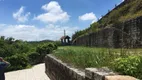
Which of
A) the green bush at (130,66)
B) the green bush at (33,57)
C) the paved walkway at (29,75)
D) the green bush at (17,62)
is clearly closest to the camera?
the green bush at (130,66)

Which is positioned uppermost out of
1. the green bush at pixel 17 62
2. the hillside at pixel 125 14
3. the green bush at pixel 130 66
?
the hillside at pixel 125 14

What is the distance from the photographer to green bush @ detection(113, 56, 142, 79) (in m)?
4.93

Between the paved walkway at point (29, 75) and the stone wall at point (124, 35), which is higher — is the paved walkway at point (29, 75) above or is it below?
below

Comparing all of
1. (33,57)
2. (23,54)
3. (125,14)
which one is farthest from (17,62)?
(125,14)

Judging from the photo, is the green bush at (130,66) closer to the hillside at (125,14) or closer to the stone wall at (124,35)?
the stone wall at (124,35)

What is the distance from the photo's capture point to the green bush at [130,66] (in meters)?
4.93

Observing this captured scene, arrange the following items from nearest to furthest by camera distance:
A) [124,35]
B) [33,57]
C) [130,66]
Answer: [130,66], [124,35], [33,57]

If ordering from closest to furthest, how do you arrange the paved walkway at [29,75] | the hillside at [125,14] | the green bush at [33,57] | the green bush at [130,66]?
the green bush at [130,66] → the paved walkway at [29,75] → the hillside at [125,14] → the green bush at [33,57]

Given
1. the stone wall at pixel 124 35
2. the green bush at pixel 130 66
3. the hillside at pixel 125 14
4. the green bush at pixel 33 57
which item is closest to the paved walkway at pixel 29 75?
the stone wall at pixel 124 35

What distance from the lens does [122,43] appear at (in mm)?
18188

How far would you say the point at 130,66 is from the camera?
505 cm

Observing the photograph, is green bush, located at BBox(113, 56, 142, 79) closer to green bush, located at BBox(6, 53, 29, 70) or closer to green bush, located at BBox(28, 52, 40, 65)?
green bush, located at BBox(6, 53, 29, 70)

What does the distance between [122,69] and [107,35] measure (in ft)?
57.4

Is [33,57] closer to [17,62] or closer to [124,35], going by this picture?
[17,62]
